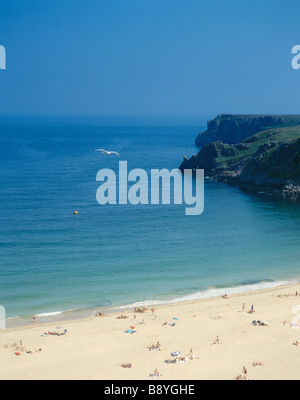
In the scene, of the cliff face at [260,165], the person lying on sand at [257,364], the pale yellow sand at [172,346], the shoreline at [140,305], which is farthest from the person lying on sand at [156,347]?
the cliff face at [260,165]

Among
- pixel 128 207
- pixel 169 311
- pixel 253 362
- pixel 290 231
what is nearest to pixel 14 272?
pixel 169 311

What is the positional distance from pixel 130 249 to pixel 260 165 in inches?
2029

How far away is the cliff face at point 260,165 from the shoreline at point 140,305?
44190 mm

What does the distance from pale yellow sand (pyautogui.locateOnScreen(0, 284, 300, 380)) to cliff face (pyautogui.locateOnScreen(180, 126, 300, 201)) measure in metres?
53.8

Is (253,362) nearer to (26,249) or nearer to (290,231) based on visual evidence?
(26,249)

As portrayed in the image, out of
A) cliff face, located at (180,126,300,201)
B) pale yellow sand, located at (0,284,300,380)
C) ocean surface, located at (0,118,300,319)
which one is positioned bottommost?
pale yellow sand, located at (0,284,300,380)

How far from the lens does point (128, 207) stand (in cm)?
8819

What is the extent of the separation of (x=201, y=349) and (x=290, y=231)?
4023cm

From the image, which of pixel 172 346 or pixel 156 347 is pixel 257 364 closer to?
pixel 172 346

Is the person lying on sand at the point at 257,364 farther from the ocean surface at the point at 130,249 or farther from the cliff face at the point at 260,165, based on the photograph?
the cliff face at the point at 260,165

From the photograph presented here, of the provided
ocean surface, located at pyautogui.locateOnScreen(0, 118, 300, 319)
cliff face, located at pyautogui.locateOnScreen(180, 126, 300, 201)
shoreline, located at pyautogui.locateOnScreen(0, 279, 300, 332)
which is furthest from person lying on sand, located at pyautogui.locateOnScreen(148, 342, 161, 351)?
cliff face, located at pyautogui.locateOnScreen(180, 126, 300, 201)

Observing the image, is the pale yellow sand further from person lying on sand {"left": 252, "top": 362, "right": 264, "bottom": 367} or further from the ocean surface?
the ocean surface

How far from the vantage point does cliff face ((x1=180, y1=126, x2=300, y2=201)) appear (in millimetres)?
99438

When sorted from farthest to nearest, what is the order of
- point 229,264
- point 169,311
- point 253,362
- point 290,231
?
point 290,231
point 229,264
point 169,311
point 253,362
